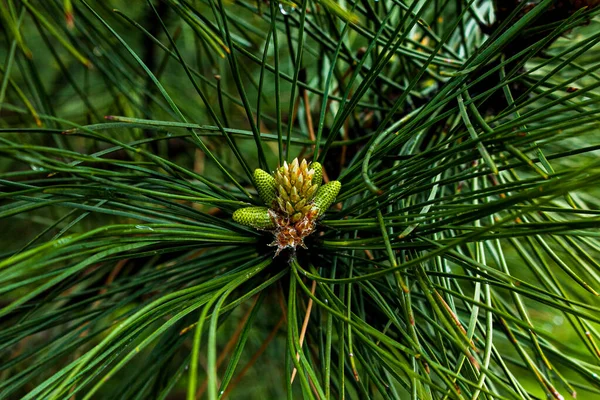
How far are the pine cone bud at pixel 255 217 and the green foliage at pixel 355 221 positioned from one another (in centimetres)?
1

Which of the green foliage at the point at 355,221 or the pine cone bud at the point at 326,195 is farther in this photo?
the pine cone bud at the point at 326,195

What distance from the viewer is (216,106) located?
1219mm

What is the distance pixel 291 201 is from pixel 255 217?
0.04 metres

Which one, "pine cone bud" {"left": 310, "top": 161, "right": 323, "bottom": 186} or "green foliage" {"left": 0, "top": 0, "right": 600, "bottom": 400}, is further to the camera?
"pine cone bud" {"left": 310, "top": 161, "right": 323, "bottom": 186}

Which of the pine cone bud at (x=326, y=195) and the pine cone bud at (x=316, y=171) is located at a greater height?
the pine cone bud at (x=316, y=171)

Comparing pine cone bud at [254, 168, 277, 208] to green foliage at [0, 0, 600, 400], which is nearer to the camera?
green foliage at [0, 0, 600, 400]

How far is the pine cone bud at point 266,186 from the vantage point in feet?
1.76

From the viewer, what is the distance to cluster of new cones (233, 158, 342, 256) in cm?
53

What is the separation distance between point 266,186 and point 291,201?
0.03 meters

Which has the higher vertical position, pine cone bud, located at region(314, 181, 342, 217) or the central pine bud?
the central pine bud

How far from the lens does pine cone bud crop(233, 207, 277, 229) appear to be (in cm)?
52

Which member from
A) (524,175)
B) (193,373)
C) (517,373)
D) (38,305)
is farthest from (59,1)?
(517,373)

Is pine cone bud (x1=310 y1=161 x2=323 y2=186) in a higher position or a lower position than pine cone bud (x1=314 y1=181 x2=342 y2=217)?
higher

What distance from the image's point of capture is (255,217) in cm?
52
